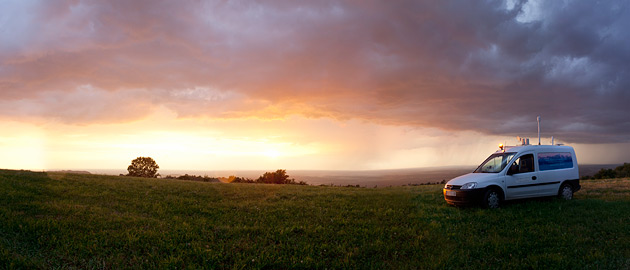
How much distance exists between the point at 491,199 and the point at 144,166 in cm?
2973

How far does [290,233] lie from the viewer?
9.77 meters

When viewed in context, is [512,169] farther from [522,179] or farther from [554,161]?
[554,161]

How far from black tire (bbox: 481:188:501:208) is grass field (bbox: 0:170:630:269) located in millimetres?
572

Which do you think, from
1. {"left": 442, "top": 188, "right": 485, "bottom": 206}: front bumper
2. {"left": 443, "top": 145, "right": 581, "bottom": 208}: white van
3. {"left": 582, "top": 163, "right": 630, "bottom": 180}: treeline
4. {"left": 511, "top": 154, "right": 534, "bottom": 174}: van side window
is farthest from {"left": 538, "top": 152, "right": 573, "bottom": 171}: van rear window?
{"left": 582, "top": 163, "right": 630, "bottom": 180}: treeline

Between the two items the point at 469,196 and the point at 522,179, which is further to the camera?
the point at 522,179

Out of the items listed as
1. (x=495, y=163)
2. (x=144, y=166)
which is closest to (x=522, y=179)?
(x=495, y=163)

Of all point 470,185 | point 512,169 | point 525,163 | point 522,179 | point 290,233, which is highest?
point 525,163

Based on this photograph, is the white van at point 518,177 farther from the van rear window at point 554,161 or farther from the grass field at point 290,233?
the grass field at point 290,233

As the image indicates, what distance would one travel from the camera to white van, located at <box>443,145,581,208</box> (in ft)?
45.5

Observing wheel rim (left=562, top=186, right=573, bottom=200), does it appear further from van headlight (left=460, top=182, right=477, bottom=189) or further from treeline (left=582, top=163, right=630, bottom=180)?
treeline (left=582, top=163, right=630, bottom=180)

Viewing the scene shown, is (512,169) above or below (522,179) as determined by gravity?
above

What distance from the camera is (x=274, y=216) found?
1195 centimetres

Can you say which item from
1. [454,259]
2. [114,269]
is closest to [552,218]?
[454,259]

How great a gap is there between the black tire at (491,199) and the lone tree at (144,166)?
28459 millimetres
